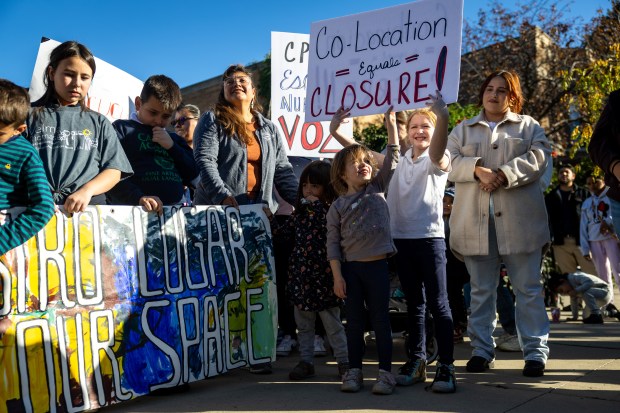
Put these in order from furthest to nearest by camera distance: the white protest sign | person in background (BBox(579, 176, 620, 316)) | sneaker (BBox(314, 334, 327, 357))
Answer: person in background (BBox(579, 176, 620, 316)), the white protest sign, sneaker (BBox(314, 334, 327, 357))

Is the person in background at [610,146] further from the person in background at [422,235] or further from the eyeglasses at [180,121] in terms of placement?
the eyeglasses at [180,121]

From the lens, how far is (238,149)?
4695 millimetres

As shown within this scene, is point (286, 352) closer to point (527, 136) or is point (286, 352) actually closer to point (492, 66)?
point (527, 136)

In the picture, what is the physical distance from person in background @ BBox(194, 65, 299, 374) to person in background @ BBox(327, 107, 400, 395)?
0.78 meters

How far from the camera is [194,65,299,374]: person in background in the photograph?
4.58 meters

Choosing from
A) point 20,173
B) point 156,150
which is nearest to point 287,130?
point 156,150

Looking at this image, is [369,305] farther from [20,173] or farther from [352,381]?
[20,173]

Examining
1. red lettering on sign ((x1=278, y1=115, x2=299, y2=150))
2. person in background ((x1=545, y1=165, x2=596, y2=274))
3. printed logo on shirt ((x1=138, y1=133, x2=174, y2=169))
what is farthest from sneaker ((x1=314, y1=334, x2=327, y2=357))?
person in background ((x1=545, y1=165, x2=596, y2=274))

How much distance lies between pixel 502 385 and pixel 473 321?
61 centimetres

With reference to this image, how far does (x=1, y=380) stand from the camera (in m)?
3.06

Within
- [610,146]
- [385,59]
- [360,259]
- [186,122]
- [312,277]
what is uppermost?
[385,59]

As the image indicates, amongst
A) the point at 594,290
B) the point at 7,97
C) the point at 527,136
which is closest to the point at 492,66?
the point at 594,290

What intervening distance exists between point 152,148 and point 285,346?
6.33 feet

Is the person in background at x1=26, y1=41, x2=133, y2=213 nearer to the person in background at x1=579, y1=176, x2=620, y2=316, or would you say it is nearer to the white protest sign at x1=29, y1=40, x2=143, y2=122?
the white protest sign at x1=29, y1=40, x2=143, y2=122
